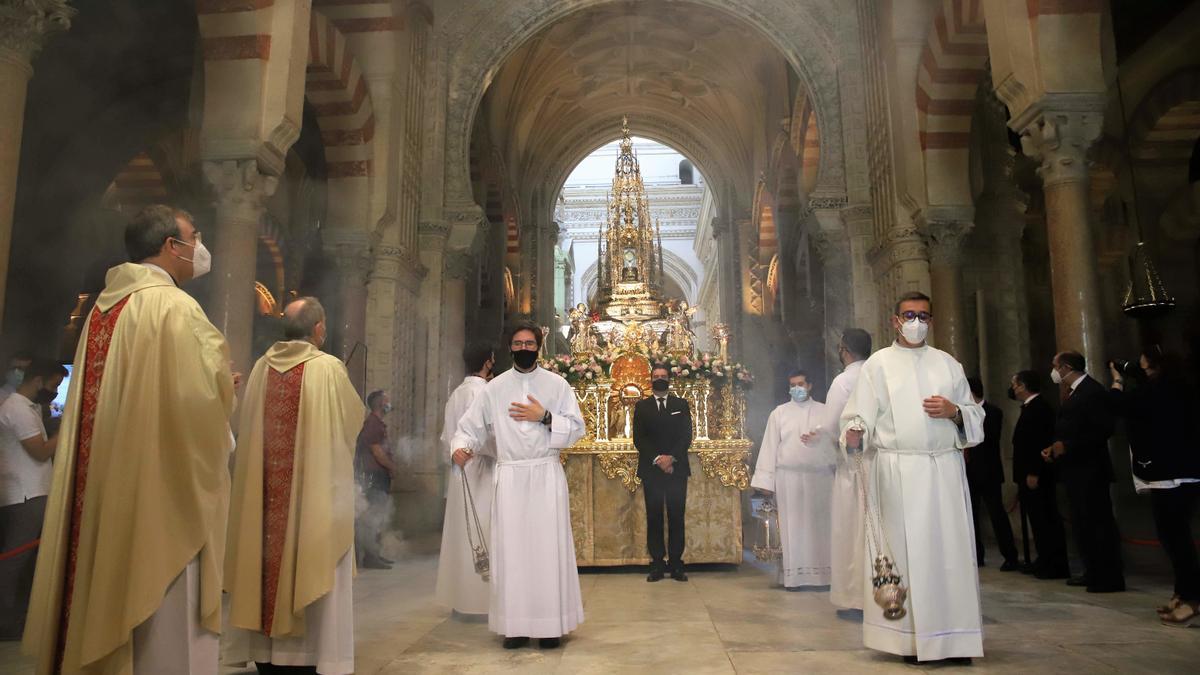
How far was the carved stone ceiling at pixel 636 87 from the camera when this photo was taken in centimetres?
1645

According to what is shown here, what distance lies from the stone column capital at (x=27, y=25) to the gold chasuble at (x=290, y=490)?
274 centimetres

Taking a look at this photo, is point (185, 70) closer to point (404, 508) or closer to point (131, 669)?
point (404, 508)

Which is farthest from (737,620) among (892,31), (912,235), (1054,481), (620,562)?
(892,31)

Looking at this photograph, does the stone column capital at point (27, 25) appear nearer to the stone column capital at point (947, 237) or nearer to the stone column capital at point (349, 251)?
the stone column capital at point (349, 251)

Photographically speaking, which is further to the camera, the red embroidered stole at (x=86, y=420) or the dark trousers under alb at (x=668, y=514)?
the dark trousers under alb at (x=668, y=514)

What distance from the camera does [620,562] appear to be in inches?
267

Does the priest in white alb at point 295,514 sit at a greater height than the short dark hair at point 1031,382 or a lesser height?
lesser

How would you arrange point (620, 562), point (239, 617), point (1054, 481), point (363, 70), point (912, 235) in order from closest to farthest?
point (239, 617) → point (1054, 481) → point (620, 562) → point (912, 235) → point (363, 70)

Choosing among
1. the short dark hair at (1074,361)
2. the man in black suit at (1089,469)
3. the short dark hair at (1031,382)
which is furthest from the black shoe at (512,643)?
the short dark hair at (1031,382)

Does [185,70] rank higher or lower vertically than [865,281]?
higher

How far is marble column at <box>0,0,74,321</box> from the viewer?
4375 millimetres

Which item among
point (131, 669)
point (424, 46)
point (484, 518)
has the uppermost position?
point (424, 46)

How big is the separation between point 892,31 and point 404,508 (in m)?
7.80

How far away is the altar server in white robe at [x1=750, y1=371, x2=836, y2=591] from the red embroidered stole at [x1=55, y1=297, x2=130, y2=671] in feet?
14.1
